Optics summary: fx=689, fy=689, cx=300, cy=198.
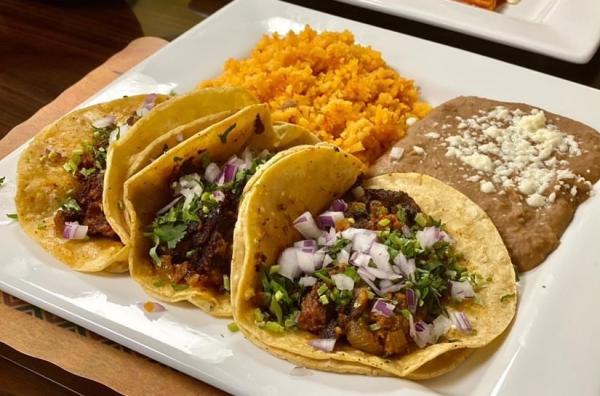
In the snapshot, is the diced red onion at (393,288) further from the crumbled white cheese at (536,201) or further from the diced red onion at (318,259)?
the crumbled white cheese at (536,201)

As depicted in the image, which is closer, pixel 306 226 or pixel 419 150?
pixel 306 226

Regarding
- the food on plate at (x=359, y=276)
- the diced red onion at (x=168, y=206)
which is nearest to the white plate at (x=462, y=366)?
the food on plate at (x=359, y=276)

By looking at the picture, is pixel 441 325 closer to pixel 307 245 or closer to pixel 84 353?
pixel 307 245

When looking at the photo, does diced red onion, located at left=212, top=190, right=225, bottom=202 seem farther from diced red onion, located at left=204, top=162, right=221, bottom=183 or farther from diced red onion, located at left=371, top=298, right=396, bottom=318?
diced red onion, located at left=371, top=298, right=396, bottom=318

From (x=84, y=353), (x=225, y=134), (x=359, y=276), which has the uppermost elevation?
(x=225, y=134)

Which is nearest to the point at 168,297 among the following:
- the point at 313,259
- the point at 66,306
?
the point at 66,306

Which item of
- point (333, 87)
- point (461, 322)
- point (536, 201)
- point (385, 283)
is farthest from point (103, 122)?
point (536, 201)

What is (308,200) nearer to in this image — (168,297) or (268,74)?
(168,297)
